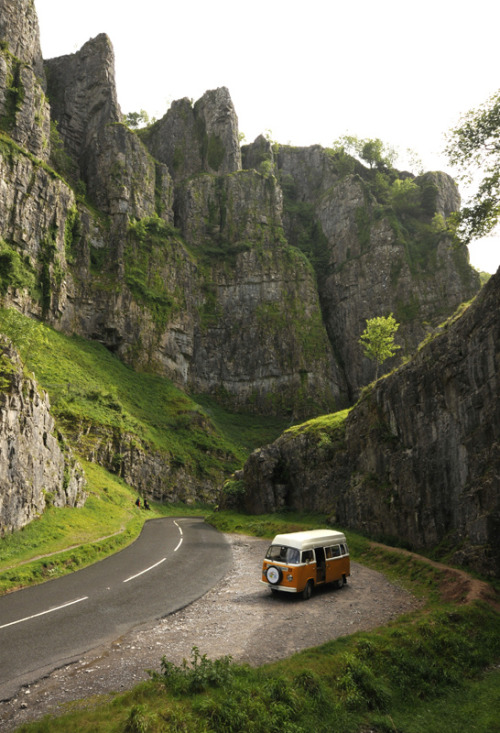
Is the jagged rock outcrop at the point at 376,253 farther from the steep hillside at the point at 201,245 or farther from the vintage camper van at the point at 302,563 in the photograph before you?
the vintage camper van at the point at 302,563

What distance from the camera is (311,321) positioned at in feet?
295

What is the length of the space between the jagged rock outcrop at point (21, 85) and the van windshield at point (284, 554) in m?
76.8

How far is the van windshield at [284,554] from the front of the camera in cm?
1691

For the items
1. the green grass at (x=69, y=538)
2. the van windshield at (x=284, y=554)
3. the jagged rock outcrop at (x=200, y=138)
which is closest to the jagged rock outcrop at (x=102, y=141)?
the jagged rock outcrop at (x=200, y=138)

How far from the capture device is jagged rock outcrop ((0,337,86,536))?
21688 millimetres

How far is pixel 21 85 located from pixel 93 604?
84850 millimetres

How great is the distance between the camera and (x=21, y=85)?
70.7 m

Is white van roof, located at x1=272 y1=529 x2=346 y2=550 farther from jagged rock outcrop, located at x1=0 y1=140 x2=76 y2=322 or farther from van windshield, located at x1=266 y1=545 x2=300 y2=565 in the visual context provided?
jagged rock outcrop, located at x1=0 y1=140 x2=76 y2=322

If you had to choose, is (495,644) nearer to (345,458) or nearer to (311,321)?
(345,458)

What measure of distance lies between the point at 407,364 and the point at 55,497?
82.4 feet

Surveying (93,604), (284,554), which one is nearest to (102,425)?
(93,604)

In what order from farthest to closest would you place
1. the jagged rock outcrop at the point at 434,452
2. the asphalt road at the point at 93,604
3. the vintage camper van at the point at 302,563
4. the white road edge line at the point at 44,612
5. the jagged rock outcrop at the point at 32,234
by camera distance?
the jagged rock outcrop at the point at 32,234, the jagged rock outcrop at the point at 434,452, the vintage camper van at the point at 302,563, the white road edge line at the point at 44,612, the asphalt road at the point at 93,604

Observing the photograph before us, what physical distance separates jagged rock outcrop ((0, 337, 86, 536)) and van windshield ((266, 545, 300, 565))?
12885mm

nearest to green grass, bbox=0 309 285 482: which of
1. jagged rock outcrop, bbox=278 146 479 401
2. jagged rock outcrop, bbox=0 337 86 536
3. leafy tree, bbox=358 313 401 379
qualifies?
jagged rock outcrop, bbox=0 337 86 536
